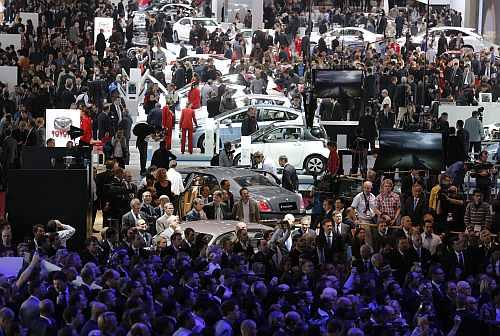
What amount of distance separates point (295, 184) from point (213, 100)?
26.4ft

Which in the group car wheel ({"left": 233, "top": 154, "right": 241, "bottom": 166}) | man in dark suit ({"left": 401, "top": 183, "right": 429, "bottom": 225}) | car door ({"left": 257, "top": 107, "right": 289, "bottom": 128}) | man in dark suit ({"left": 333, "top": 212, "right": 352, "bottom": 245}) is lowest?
man in dark suit ({"left": 333, "top": 212, "right": 352, "bottom": 245})

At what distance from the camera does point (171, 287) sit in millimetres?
19297

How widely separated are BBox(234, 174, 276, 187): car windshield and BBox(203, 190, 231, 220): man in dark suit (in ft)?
10.6

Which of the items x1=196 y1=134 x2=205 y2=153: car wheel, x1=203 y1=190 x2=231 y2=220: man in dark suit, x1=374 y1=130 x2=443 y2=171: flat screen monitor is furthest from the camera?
x1=196 y1=134 x2=205 y2=153: car wheel

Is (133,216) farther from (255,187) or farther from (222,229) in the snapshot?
(255,187)

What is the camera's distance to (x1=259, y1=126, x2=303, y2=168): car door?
A: 37.6m

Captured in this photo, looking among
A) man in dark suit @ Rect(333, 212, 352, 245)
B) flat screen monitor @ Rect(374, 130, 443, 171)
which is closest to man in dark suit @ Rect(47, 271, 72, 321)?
man in dark suit @ Rect(333, 212, 352, 245)

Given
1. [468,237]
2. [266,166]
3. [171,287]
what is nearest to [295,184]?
[266,166]

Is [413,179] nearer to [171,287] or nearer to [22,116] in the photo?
[22,116]

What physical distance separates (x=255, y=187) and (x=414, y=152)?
345 centimetres

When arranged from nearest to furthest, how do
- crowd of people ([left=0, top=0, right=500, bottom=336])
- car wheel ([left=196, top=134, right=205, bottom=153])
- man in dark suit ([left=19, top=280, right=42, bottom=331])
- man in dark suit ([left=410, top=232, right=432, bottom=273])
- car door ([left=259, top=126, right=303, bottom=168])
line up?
man in dark suit ([left=19, top=280, right=42, bottom=331])
crowd of people ([left=0, top=0, right=500, bottom=336])
man in dark suit ([left=410, top=232, right=432, bottom=273])
car door ([left=259, top=126, right=303, bottom=168])
car wheel ([left=196, top=134, right=205, bottom=153])

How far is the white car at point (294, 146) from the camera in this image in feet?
123

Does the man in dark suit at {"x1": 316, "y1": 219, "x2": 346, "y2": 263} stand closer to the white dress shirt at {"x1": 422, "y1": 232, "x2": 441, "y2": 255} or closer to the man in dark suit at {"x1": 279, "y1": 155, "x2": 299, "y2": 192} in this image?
the white dress shirt at {"x1": 422, "y1": 232, "x2": 441, "y2": 255}

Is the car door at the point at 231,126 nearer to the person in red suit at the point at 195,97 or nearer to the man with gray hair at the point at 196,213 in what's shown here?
the person in red suit at the point at 195,97
